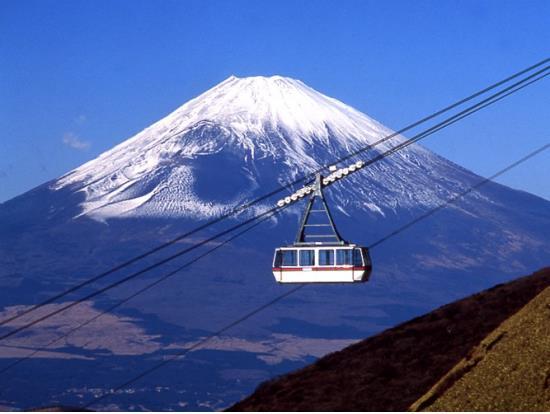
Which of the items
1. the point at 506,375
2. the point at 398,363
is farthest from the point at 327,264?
the point at 398,363

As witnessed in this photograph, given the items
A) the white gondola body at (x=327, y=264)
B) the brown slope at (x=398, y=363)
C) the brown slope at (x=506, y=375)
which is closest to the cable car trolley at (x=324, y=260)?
the white gondola body at (x=327, y=264)

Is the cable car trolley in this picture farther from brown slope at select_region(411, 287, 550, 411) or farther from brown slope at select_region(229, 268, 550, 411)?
brown slope at select_region(229, 268, 550, 411)

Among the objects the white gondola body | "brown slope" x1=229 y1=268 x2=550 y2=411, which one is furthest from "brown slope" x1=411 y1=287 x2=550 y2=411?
the white gondola body

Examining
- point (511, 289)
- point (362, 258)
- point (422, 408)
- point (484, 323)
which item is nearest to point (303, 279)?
point (362, 258)

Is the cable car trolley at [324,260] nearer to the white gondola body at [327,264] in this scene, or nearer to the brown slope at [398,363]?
the white gondola body at [327,264]

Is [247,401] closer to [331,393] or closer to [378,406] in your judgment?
[331,393]
